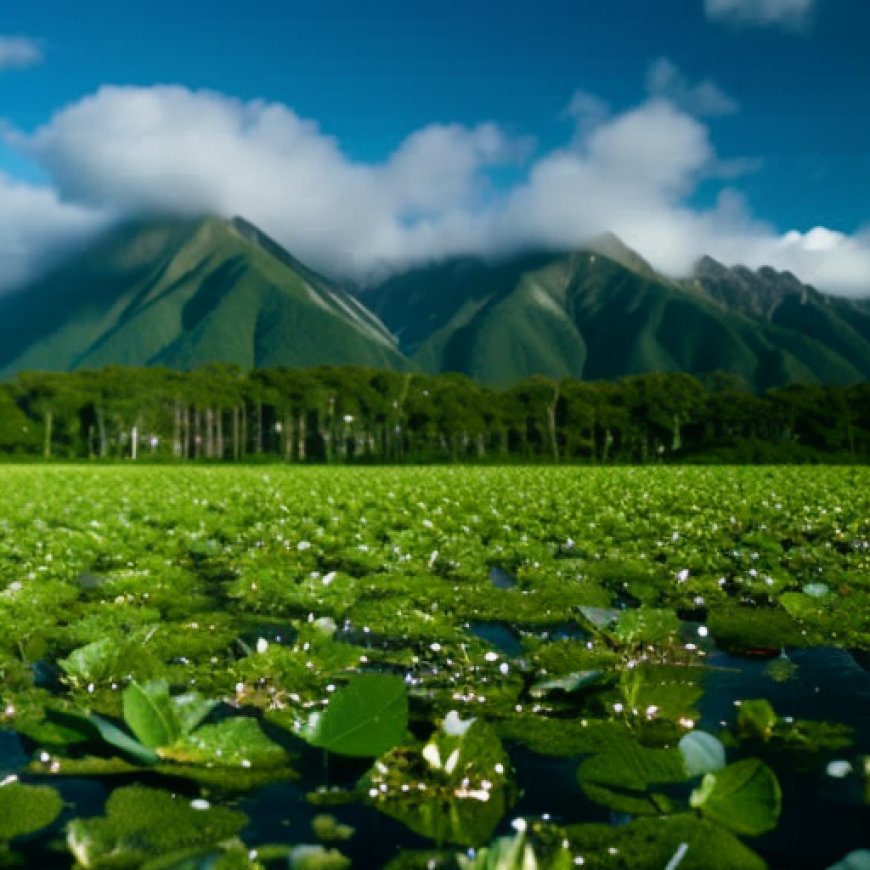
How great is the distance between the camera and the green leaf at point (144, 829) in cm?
263

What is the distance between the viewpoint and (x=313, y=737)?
3357 mm

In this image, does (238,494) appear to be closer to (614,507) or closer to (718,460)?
(614,507)

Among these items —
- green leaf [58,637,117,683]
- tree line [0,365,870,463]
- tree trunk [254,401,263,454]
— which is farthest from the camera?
tree trunk [254,401,263,454]

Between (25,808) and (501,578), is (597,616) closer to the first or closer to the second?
(25,808)

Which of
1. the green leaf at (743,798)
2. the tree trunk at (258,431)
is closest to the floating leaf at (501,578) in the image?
the green leaf at (743,798)

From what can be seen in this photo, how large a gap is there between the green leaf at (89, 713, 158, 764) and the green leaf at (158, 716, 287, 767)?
11 centimetres

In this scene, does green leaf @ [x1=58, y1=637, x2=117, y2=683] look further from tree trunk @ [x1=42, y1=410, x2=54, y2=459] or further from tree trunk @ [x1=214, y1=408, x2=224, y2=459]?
tree trunk @ [x1=214, y1=408, x2=224, y2=459]

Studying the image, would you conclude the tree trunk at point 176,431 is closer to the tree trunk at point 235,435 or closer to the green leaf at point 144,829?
the tree trunk at point 235,435

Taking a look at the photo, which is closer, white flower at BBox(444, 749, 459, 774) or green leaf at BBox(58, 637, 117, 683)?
white flower at BBox(444, 749, 459, 774)

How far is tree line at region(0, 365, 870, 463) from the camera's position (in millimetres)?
85625

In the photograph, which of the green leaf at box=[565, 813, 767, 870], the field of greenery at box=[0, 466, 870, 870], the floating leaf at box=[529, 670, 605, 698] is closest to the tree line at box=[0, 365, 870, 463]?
the field of greenery at box=[0, 466, 870, 870]

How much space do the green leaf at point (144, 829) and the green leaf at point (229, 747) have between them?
0.79 ft

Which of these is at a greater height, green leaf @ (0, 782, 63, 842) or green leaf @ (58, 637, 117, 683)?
green leaf @ (58, 637, 117, 683)

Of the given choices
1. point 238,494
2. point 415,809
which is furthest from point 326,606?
point 238,494
